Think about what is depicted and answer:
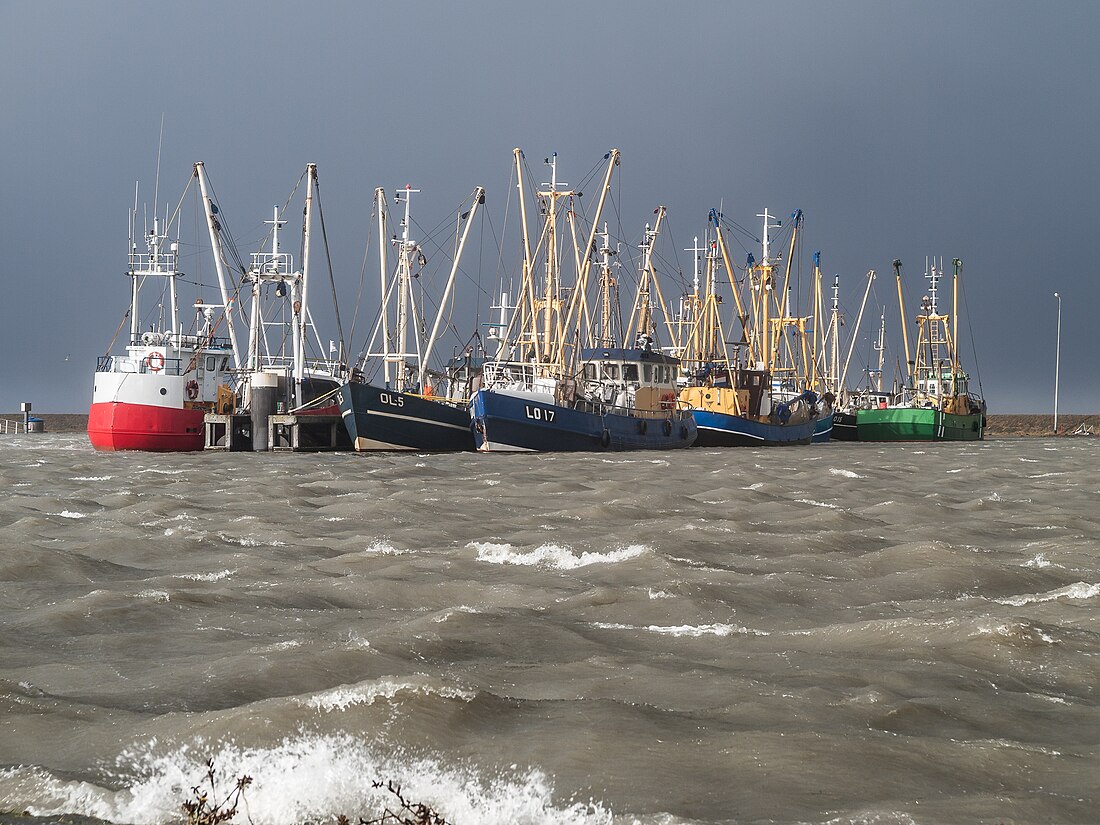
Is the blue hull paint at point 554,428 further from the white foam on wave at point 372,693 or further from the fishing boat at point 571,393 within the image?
the white foam on wave at point 372,693

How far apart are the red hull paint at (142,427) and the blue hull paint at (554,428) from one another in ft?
48.2

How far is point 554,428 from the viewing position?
160ft

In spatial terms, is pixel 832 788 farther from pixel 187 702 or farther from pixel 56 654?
pixel 56 654

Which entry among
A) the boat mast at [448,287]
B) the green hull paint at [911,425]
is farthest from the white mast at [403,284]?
the green hull paint at [911,425]

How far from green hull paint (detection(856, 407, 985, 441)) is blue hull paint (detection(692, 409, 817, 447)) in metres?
17.6

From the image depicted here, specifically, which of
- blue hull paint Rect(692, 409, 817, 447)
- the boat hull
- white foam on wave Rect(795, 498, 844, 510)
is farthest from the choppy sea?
the boat hull

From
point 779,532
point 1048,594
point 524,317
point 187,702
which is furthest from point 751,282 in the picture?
point 187,702

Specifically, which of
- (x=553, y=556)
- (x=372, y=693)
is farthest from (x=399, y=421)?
(x=372, y=693)

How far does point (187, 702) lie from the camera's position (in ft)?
25.3

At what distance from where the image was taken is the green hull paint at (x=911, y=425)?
76.4 m

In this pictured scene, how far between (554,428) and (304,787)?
1682 inches

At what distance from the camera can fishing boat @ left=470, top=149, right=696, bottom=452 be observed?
47.6m

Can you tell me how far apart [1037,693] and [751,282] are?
70.2 meters

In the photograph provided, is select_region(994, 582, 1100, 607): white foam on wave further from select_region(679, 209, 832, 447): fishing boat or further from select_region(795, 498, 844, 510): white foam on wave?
select_region(679, 209, 832, 447): fishing boat
